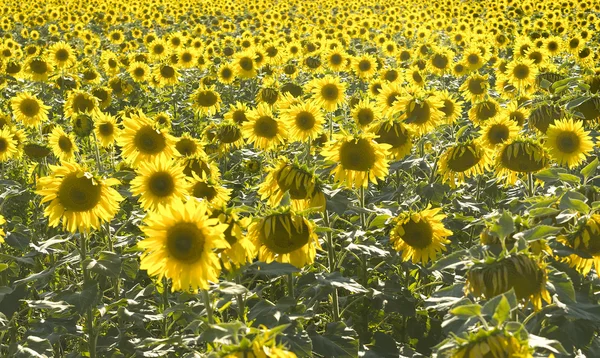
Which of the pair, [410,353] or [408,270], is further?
[408,270]

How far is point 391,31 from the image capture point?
19844 mm

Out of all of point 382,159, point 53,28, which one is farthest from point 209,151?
point 53,28

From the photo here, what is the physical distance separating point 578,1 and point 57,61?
18.5 meters

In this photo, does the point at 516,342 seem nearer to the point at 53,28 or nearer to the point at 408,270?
the point at 408,270

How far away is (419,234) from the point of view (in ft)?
13.6

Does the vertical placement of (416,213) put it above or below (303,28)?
below

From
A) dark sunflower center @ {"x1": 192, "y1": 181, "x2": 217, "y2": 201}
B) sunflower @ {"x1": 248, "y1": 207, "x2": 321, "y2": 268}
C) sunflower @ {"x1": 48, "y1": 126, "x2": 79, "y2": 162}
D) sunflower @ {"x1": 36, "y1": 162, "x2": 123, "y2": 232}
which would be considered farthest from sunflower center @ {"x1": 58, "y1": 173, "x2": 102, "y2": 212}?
sunflower @ {"x1": 48, "y1": 126, "x2": 79, "y2": 162}

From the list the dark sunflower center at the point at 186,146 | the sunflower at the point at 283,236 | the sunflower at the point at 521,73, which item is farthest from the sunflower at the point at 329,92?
the sunflower at the point at 283,236

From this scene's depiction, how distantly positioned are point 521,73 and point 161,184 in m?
6.24

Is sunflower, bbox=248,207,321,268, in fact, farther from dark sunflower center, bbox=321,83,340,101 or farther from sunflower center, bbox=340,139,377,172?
dark sunflower center, bbox=321,83,340,101

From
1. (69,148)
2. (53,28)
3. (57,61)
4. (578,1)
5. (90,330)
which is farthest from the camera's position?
(578,1)

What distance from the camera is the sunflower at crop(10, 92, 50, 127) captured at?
8.02 meters

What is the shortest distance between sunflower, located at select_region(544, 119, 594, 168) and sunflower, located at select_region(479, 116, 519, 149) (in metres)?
0.52

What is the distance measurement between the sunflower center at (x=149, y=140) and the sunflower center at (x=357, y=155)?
1557 mm
